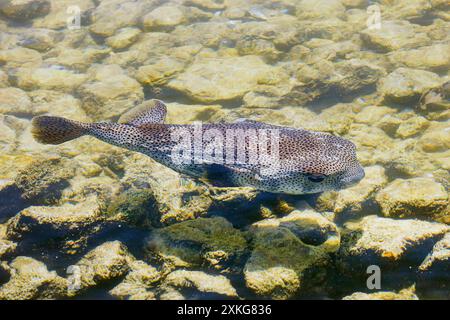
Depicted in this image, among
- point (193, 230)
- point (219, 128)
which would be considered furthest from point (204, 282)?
point (219, 128)

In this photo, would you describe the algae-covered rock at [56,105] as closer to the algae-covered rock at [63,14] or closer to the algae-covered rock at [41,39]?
the algae-covered rock at [41,39]

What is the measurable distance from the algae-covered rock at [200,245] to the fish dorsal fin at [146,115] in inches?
57.2

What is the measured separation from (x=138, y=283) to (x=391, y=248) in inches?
107

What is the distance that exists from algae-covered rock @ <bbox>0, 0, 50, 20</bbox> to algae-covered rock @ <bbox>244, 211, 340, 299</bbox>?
10678mm

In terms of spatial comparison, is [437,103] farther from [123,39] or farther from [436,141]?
[123,39]

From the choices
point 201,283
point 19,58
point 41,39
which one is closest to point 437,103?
point 201,283

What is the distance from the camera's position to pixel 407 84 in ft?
22.1

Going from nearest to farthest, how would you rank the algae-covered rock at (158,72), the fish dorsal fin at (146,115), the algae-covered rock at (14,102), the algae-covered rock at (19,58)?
the fish dorsal fin at (146,115) → the algae-covered rock at (14,102) → the algae-covered rock at (158,72) → the algae-covered rock at (19,58)

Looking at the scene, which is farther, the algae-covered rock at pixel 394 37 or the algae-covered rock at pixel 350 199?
the algae-covered rock at pixel 394 37

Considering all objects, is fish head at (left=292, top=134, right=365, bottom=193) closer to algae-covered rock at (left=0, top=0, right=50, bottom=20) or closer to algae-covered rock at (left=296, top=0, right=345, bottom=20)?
algae-covered rock at (left=296, top=0, right=345, bottom=20)

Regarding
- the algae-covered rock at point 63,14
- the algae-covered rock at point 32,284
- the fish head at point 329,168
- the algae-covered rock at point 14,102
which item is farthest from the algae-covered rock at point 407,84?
the algae-covered rock at point 63,14

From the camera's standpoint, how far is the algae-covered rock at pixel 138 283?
3787 mm

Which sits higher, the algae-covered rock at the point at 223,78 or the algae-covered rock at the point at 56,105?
the algae-covered rock at the point at 223,78

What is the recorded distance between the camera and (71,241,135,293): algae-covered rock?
3.92 meters
